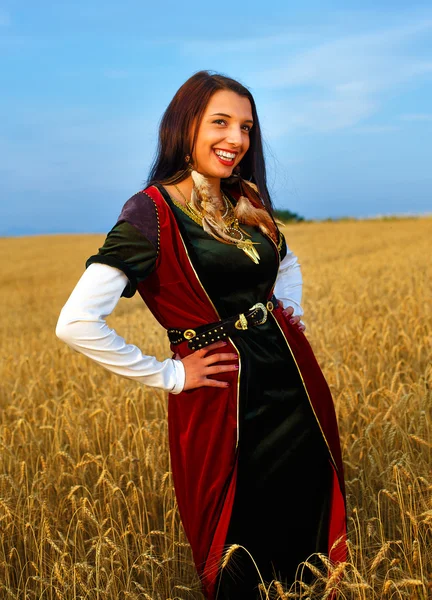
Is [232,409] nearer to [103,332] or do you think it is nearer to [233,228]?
[103,332]

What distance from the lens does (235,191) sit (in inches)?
83.8

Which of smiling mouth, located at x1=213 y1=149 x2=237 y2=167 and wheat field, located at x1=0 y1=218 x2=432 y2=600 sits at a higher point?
smiling mouth, located at x1=213 y1=149 x2=237 y2=167

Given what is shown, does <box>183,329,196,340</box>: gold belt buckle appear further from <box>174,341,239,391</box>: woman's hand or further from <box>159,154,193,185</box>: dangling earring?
<box>159,154,193,185</box>: dangling earring

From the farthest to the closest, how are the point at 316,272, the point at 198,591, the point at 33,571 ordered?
the point at 316,272 → the point at 33,571 → the point at 198,591

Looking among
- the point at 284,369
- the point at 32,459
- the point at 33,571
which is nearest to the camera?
the point at 284,369

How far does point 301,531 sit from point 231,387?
552 mm

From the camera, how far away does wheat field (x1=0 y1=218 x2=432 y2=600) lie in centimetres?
221

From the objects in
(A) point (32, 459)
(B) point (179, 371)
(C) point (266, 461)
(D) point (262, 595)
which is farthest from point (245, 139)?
(A) point (32, 459)

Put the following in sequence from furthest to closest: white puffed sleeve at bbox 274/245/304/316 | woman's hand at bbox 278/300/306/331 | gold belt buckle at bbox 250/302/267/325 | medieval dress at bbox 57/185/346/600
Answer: white puffed sleeve at bbox 274/245/304/316, woman's hand at bbox 278/300/306/331, gold belt buckle at bbox 250/302/267/325, medieval dress at bbox 57/185/346/600

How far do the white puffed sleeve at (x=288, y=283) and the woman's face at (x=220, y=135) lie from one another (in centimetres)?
55

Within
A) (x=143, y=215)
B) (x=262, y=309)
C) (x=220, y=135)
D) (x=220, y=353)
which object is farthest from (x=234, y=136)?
(x=220, y=353)

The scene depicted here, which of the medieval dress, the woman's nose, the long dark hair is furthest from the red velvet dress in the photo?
the woman's nose

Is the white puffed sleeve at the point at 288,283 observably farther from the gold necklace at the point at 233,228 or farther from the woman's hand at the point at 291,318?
the gold necklace at the point at 233,228

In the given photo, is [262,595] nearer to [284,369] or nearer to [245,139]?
[284,369]
